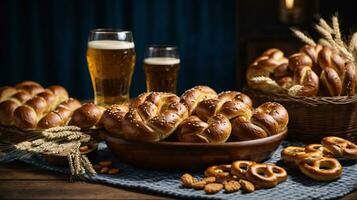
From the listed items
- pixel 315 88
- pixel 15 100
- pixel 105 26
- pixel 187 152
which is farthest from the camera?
pixel 105 26

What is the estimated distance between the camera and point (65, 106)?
203 cm

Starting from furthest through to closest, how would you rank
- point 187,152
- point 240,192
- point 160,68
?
point 160,68, point 187,152, point 240,192

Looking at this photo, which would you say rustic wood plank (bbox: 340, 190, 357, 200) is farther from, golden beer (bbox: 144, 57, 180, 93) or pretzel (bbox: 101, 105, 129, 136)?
golden beer (bbox: 144, 57, 180, 93)

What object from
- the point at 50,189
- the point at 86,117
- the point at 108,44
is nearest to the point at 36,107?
the point at 86,117

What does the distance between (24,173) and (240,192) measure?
615 mm

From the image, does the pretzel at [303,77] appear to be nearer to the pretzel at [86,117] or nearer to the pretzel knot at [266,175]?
the pretzel knot at [266,175]

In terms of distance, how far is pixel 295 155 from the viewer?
1.67 metres

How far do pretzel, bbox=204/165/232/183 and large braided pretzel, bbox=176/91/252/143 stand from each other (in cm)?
7

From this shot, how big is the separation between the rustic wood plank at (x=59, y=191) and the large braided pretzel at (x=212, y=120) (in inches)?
8.3

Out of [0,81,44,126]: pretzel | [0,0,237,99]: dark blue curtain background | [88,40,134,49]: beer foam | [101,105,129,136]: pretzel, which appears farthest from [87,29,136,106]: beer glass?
[0,0,237,99]: dark blue curtain background

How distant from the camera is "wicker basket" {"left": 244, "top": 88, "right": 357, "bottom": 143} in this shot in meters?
1.96

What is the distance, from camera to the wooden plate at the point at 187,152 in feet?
5.27

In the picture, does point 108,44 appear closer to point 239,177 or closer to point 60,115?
point 60,115

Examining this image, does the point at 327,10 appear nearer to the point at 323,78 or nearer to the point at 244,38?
the point at 244,38
